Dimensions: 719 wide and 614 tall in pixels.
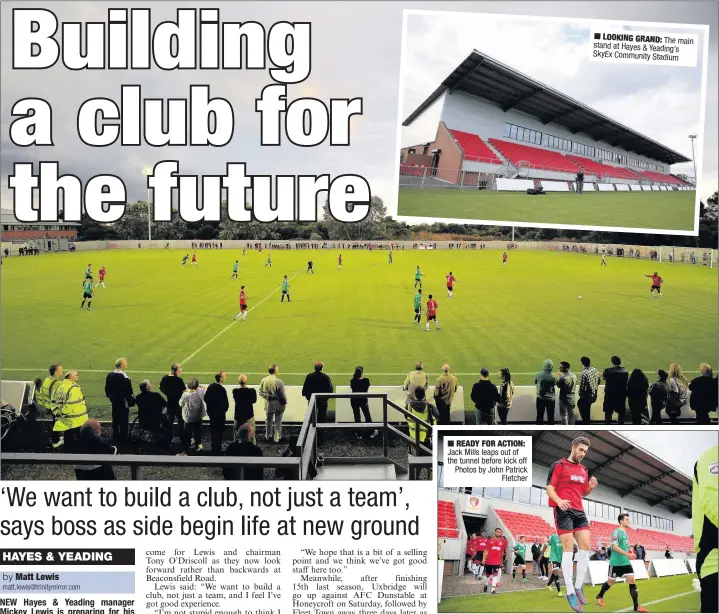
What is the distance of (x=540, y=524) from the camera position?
680 cm

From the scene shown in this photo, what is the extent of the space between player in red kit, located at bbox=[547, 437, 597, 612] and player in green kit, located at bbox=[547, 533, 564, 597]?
5 cm

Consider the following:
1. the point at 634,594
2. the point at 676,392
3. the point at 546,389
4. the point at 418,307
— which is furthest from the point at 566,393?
the point at 418,307

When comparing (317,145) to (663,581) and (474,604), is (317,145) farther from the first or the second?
(663,581)

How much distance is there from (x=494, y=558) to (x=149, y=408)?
5018mm

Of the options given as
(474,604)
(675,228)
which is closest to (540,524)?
(474,604)

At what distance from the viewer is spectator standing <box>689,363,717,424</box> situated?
8.34 metres

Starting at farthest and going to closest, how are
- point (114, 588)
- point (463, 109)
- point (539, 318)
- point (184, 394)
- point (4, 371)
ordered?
point (539, 318), point (4, 371), point (463, 109), point (184, 394), point (114, 588)

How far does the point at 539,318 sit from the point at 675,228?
9371mm

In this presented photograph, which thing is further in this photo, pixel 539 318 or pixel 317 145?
pixel 539 318

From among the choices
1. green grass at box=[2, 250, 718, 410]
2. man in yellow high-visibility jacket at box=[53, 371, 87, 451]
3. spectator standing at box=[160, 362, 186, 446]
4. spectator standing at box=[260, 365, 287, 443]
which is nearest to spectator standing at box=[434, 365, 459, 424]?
spectator standing at box=[260, 365, 287, 443]

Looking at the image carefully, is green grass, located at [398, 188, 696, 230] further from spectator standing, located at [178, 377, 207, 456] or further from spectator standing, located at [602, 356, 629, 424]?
spectator standing, located at [178, 377, 207, 456]

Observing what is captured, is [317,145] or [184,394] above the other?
[317,145]

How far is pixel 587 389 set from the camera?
29.3 ft

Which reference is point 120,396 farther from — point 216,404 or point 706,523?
point 706,523
